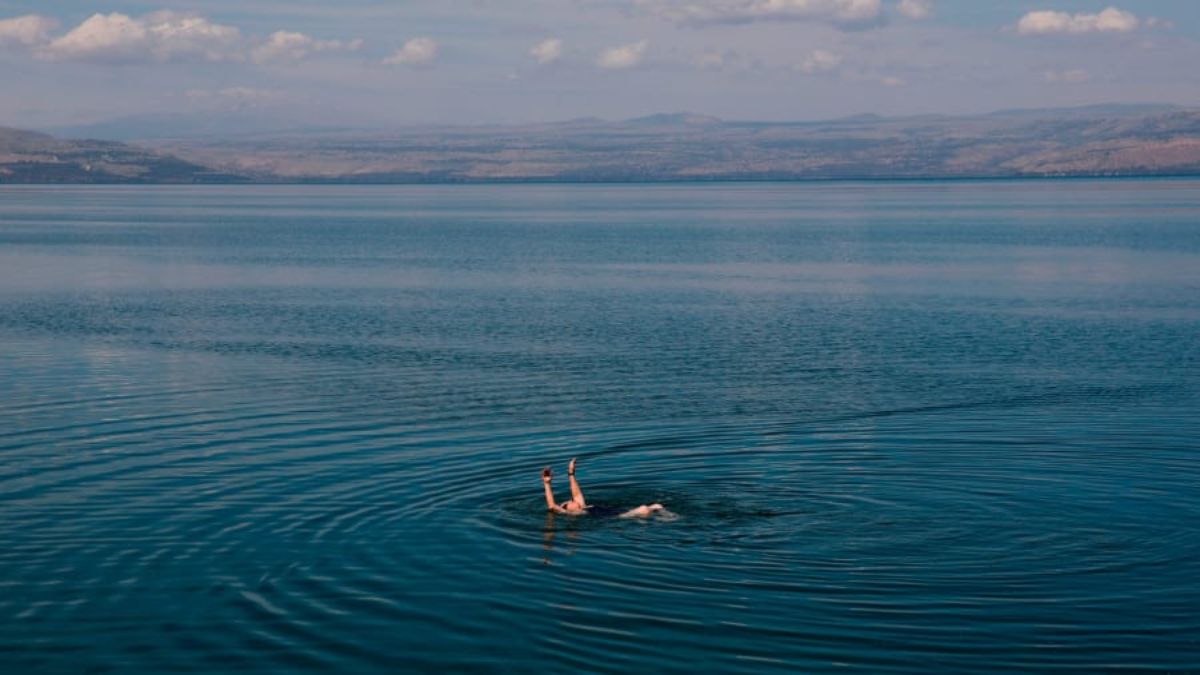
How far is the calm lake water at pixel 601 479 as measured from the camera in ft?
62.9

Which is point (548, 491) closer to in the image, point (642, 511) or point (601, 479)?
point (642, 511)

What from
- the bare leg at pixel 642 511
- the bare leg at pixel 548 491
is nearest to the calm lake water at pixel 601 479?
the bare leg at pixel 642 511

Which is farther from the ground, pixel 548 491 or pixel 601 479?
pixel 548 491

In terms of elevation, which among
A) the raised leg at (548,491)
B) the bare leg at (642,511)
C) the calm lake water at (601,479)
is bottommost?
the calm lake water at (601,479)

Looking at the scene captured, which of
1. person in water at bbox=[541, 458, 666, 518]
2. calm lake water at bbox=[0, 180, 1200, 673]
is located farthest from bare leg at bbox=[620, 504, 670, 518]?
calm lake water at bbox=[0, 180, 1200, 673]

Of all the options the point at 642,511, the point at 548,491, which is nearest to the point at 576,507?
the point at 548,491

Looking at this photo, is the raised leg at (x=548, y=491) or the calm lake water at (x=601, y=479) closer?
the calm lake water at (x=601, y=479)

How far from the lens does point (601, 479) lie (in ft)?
92.2

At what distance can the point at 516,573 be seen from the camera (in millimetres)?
21844

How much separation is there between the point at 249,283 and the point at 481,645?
53465mm

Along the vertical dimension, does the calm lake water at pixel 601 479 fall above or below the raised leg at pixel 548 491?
below

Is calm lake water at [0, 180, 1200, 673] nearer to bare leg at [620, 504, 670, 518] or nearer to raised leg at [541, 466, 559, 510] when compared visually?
bare leg at [620, 504, 670, 518]

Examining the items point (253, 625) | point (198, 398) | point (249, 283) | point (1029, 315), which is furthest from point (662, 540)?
point (249, 283)

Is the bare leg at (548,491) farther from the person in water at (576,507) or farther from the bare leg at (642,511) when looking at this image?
the bare leg at (642,511)
